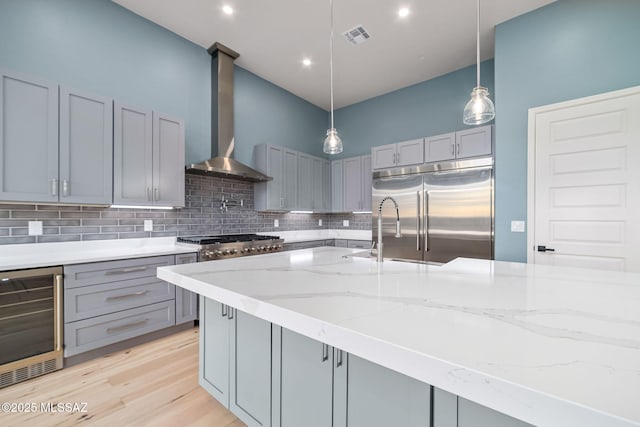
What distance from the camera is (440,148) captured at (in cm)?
345

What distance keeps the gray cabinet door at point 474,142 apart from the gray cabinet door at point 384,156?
0.85 meters

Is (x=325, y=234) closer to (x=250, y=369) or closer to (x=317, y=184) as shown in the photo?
(x=317, y=184)

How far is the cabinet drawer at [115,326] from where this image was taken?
210 cm

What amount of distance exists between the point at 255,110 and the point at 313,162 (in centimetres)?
125

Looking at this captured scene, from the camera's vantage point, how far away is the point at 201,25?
3.04 metres

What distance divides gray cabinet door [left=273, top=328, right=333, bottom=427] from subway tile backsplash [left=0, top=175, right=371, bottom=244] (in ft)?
8.16

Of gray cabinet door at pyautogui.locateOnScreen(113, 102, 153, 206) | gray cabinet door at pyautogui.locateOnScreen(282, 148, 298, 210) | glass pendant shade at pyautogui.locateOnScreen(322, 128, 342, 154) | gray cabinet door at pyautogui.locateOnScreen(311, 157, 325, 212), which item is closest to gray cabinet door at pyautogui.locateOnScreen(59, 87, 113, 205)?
gray cabinet door at pyautogui.locateOnScreen(113, 102, 153, 206)

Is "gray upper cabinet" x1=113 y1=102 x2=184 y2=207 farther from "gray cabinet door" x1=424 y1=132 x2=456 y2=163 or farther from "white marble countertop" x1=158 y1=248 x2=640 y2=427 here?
"gray cabinet door" x1=424 y1=132 x2=456 y2=163

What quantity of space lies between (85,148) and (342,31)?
9.28 feet

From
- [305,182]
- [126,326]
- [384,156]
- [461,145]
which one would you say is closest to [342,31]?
[384,156]

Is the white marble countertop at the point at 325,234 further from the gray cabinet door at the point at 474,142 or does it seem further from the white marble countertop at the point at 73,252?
the gray cabinet door at the point at 474,142

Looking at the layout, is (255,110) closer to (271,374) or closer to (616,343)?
(271,374)

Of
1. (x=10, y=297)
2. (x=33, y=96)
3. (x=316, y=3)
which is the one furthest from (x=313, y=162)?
(x=10, y=297)

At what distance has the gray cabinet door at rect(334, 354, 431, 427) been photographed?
2.82 ft
